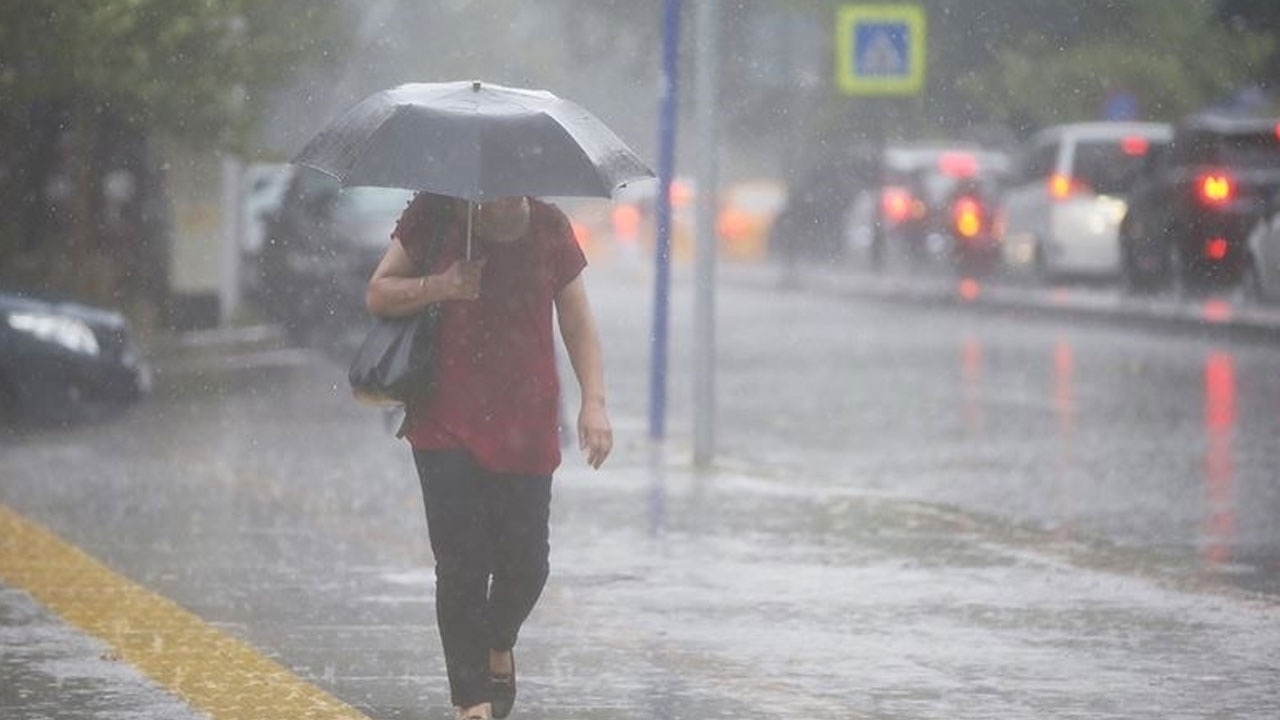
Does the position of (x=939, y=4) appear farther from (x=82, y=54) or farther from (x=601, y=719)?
(x=601, y=719)

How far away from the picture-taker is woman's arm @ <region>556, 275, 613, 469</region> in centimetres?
799

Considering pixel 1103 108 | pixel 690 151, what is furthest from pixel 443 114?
pixel 690 151

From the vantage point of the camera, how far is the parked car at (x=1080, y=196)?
3500 cm

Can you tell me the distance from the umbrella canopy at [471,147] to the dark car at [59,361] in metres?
9.83

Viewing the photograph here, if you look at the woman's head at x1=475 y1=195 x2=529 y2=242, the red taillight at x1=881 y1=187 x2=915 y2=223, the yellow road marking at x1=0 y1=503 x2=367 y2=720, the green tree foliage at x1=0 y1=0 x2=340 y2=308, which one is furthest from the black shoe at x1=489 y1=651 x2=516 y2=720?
the red taillight at x1=881 y1=187 x2=915 y2=223

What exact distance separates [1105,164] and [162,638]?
26483 mm

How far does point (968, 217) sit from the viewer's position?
4041cm

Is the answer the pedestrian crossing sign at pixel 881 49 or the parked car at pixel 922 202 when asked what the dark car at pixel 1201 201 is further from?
the parked car at pixel 922 202

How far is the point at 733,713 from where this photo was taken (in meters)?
8.39

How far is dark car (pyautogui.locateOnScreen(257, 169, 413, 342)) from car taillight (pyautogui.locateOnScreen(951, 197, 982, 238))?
14.4 meters

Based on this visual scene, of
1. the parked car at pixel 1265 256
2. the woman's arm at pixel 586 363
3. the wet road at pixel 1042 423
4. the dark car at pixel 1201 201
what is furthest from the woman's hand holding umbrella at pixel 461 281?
the dark car at pixel 1201 201

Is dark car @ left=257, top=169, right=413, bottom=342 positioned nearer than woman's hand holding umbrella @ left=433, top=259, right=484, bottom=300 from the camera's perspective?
No

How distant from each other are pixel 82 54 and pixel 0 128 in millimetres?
3566

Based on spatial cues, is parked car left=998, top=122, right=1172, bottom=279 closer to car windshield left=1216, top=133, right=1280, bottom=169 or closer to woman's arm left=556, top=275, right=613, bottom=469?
car windshield left=1216, top=133, right=1280, bottom=169
